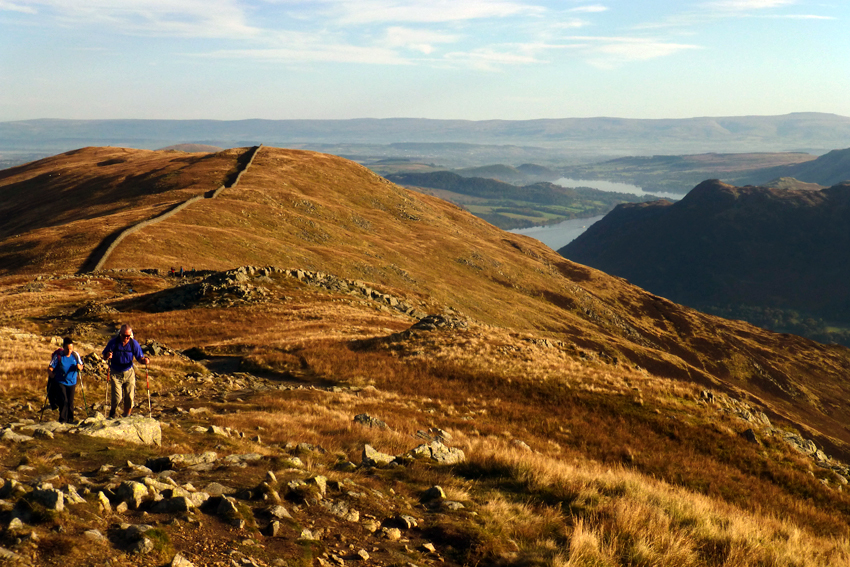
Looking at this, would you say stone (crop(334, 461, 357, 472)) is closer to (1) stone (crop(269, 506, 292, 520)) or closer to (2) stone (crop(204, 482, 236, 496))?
(2) stone (crop(204, 482, 236, 496))

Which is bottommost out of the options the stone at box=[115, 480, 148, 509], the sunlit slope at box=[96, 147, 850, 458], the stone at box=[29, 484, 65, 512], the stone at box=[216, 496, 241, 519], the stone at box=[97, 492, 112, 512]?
the sunlit slope at box=[96, 147, 850, 458]

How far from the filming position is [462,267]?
369ft

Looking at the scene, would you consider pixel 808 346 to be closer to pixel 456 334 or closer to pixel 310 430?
pixel 456 334

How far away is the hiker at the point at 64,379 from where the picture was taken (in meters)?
14.8

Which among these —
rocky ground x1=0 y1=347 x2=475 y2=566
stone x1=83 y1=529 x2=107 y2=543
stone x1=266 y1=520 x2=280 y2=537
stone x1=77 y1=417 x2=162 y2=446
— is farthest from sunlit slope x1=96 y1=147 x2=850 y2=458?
stone x1=83 y1=529 x2=107 y2=543

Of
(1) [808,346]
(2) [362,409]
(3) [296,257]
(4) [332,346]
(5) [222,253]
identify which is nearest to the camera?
(2) [362,409]

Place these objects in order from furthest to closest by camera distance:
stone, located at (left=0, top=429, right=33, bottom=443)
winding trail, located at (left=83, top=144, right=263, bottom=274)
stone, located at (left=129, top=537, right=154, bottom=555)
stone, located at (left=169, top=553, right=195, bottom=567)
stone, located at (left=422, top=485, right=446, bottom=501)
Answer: winding trail, located at (left=83, top=144, right=263, bottom=274)
stone, located at (left=0, top=429, right=33, bottom=443)
stone, located at (left=422, top=485, right=446, bottom=501)
stone, located at (left=129, top=537, right=154, bottom=555)
stone, located at (left=169, top=553, right=195, bottom=567)

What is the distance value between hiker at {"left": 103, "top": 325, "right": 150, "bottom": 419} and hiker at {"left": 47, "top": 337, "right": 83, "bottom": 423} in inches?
33.4

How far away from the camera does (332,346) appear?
3150 centimetres

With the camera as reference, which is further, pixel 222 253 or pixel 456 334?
pixel 222 253

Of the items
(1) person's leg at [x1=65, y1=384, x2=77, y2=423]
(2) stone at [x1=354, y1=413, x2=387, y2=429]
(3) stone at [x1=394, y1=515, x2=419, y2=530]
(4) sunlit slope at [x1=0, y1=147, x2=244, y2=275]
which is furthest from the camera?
(4) sunlit slope at [x1=0, y1=147, x2=244, y2=275]

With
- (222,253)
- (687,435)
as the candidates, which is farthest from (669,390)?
(222,253)

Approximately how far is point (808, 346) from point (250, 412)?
199474mm

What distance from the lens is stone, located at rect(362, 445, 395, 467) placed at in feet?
39.2
